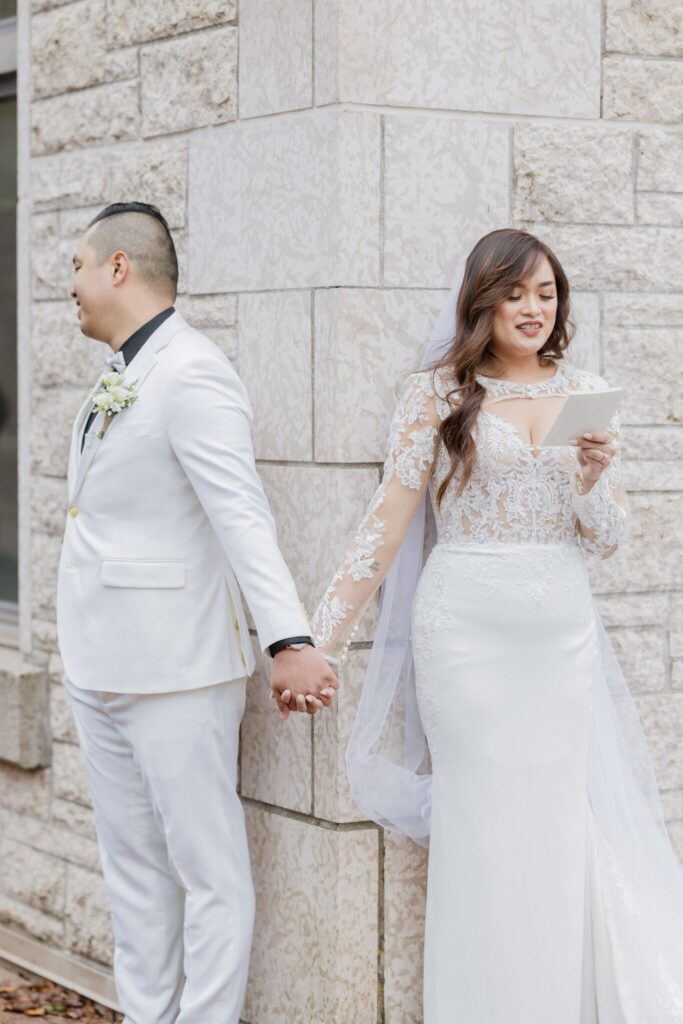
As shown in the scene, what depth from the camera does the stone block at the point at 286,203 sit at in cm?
452

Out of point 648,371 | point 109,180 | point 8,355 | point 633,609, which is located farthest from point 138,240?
point 8,355

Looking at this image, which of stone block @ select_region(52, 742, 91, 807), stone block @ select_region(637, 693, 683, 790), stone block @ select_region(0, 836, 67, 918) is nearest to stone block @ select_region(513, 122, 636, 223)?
stone block @ select_region(637, 693, 683, 790)

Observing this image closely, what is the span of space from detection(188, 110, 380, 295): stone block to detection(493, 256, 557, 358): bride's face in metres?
0.43

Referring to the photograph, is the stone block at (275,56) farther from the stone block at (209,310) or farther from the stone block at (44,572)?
the stone block at (44,572)

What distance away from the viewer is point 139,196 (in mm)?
5340

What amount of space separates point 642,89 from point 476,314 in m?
1.10

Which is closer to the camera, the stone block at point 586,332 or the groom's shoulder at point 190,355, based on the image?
the groom's shoulder at point 190,355

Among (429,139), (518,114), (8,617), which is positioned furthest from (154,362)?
(8,617)

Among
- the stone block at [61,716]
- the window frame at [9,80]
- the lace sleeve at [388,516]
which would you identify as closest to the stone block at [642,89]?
the lace sleeve at [388,516]

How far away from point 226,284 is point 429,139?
0.74 m

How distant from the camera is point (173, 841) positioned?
4.49 meters

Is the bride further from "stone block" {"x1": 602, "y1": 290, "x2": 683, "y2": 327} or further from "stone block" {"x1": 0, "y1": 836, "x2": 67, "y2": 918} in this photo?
"stone block" {"x1": 0, "y1": 836, "x2": 67, "y2": 918}

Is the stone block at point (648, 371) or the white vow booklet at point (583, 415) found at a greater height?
the stone block at point (648, 371)

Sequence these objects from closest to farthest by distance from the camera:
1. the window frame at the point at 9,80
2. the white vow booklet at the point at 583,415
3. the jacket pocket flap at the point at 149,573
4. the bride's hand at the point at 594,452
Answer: the white vow booklet at the point at 583,415, the bride's hand at the point at 594,452, the jacket pocket flap at the point at 149,573, the window frame at the point at 9,80
